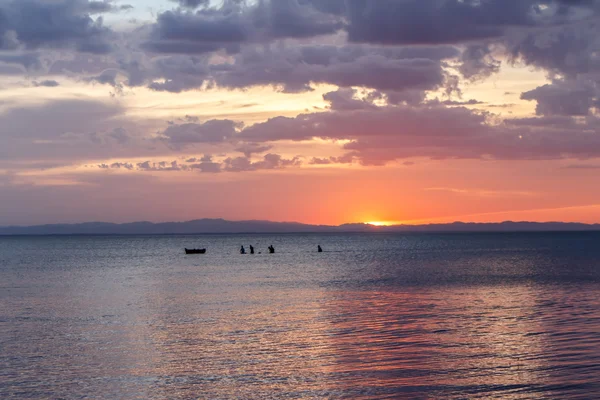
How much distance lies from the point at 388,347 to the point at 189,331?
40.4ft

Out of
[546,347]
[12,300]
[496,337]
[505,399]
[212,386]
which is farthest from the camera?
[12,300]

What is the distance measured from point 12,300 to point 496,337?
41.1 m

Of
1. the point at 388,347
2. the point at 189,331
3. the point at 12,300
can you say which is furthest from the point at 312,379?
the point at 12,300

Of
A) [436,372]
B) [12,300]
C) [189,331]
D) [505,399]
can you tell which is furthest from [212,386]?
[12,300]

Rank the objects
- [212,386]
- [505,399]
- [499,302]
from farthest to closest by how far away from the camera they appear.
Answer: [499,302]
[212,386]
[505,399]

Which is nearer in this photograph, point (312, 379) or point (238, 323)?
point (312, 379)

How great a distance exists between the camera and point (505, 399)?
24.6 meters

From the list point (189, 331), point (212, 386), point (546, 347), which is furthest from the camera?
point (189, 331)

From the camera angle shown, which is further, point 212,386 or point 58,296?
point 58,296

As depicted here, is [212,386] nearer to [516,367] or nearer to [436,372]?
[436,372]

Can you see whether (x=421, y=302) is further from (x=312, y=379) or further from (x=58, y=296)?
(x=58, y=296)

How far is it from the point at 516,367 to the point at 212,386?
39.6 ft

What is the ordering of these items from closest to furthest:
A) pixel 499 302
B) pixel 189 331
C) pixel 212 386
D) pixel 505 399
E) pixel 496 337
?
pixel 505 399
pixel 212 386
pixel 496 337
pixel 189 331
pixel 499 302

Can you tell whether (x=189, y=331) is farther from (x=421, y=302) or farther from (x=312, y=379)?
(x=421, y=302)
